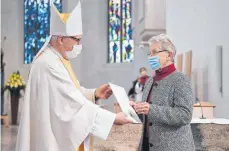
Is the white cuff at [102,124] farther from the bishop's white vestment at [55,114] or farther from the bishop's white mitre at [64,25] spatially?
the bishop's white mitre at [64,25]

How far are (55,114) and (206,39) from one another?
3.31 meters

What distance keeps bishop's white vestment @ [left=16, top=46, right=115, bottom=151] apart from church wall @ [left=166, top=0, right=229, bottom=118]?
Answer: 2.28 m

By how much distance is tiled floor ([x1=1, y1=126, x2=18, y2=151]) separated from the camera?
28.2 ft

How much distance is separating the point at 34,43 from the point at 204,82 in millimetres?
10785

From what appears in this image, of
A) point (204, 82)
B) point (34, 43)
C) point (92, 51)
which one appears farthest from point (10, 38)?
point (204, 82)

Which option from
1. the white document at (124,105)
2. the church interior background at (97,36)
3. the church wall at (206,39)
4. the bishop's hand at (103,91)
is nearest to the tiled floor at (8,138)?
the church interior background at (97,36)

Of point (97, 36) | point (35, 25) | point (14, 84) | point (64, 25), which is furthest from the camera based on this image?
Result: point (35, 25)

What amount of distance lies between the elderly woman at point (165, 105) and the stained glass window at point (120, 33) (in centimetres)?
1182

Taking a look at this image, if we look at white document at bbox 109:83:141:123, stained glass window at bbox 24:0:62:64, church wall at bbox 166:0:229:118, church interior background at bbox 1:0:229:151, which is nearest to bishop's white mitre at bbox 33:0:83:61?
white document at bbox 109:83:141:123

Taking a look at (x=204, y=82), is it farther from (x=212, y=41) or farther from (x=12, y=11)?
(x=12, y=11)

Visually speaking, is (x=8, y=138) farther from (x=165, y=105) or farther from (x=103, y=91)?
(x=165, y=105)

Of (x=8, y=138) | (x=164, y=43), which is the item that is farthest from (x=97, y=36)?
(x=164, y=43)

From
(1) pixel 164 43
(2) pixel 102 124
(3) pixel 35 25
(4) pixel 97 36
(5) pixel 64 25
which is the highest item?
(3) pixel 35 25

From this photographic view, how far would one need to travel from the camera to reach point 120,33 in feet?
50.1
